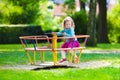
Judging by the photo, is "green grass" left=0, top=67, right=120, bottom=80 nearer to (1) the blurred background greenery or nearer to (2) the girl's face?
(2) the girl's face

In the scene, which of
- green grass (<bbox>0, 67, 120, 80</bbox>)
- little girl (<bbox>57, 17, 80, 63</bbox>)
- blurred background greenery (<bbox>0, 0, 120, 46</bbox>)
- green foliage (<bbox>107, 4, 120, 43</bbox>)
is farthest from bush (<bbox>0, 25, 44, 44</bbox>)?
green grass (<bbox>0, 67, 120, 80</bbox>)

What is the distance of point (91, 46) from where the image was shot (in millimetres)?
28719

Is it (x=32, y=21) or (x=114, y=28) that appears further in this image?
(x=32, y=21)

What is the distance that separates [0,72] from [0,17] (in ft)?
121

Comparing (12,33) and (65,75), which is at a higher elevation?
(65,75)

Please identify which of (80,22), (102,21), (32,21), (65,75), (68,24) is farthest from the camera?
(32,21)

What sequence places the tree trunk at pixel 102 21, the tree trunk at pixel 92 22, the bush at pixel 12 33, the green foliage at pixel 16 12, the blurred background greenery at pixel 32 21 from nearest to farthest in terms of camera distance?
the tree trunk at pixel 92 22 < the bush at pixel 12 33 < the blurred background greenery at pixel 32 21 < the tree trunk at pixel 102 21 < the green foliage at pixel 16 12

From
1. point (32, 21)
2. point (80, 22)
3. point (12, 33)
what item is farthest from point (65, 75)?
point (32, 21)

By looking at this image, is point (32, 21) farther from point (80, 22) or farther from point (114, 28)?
point (80, 22)

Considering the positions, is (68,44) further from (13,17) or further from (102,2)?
(13,17)

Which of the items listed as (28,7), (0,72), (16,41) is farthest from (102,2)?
Result: (0,72)

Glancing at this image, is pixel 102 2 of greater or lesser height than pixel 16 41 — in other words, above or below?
above

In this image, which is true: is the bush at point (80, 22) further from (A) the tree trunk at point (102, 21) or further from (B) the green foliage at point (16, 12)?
(B) the green foliage at point (16, 12)

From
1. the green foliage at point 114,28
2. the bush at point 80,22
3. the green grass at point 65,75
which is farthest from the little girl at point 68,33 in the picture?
the green foliage at point 114,28
